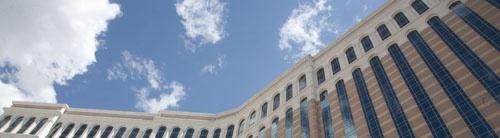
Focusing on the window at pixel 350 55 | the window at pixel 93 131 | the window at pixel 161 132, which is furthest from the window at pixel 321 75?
the window at pixel 93 131

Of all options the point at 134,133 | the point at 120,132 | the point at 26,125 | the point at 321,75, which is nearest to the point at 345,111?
the point at 321,75

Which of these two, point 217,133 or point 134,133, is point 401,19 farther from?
point 134,133

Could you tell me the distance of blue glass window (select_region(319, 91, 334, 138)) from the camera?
3139cm

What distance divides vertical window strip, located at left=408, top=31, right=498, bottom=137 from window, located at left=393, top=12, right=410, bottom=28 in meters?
4.27

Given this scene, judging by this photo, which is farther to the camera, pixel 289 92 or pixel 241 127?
pixel 241 127

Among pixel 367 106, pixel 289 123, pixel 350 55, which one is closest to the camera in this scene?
pixel 367 106

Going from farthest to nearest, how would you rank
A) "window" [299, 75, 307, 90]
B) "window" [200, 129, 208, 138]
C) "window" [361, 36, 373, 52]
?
"window" [200, 129, 208, 138] → "window" [299, 75, 307, 90] → "window" [361, 36, 373, 52]

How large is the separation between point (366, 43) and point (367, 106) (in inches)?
400

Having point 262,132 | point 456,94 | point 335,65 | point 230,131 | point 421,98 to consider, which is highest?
point 335,65

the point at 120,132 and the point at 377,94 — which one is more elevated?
the point at 120,132

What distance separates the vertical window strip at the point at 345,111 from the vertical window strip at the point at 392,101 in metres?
3.24

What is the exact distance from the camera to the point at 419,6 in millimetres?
34594

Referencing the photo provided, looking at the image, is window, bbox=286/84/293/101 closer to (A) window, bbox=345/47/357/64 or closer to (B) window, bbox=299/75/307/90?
(B) window, bbox=299/75/307/90

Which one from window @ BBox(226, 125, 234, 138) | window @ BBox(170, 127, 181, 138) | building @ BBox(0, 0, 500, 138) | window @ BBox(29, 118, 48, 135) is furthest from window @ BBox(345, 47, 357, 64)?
window @ BBox(29, 118, 48, 135)
